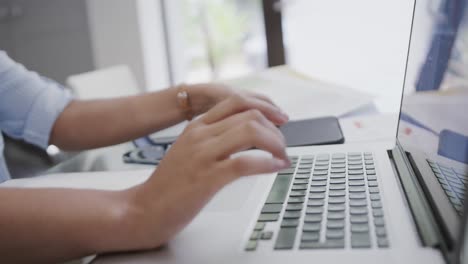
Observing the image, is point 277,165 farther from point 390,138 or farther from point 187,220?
point 390,138

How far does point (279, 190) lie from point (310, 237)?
0.12 m

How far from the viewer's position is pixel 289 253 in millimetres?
323

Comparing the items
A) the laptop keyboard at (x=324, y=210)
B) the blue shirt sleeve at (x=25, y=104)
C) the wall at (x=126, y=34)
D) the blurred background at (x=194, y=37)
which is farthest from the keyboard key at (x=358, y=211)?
the wall at (x=126, y=34)

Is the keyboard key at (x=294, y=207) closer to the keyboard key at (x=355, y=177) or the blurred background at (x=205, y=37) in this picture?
the keyboard key at (x=355, y=177)

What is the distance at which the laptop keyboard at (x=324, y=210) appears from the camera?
1.09ft

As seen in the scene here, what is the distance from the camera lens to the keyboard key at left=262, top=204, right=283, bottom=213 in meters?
0.39

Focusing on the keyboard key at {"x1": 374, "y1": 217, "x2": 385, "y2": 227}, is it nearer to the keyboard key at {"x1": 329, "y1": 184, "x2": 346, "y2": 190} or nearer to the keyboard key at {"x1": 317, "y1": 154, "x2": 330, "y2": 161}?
the keyboard key at {"x1": 329, "y1": 184, "x2": 346, "y2": 190}

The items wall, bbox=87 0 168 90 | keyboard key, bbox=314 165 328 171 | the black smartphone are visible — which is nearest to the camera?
keyboard key, bbox=314 165 328 171

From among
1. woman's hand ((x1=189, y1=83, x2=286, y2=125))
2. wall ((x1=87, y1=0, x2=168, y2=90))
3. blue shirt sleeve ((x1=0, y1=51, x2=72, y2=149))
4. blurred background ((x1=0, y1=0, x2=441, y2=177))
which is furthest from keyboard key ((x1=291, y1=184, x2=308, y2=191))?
wall ((x1=87, y1=0, x2=168, y2=90))

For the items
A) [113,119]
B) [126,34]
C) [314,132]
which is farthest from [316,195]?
[126,34]

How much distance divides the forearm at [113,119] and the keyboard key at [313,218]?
45 centimetres

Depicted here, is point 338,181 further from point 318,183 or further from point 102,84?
point 102,84

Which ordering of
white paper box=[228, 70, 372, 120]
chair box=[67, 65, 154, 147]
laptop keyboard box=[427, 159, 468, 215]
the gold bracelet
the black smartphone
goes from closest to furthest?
laptop keyboard box=[427, 159, 468, 215] → the black smartphone → the gold bracelet → white paper box=[228, 70, 372, 120] → chair box=[67, 65, 154, 147]

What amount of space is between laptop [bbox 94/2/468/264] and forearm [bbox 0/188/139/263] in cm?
2
